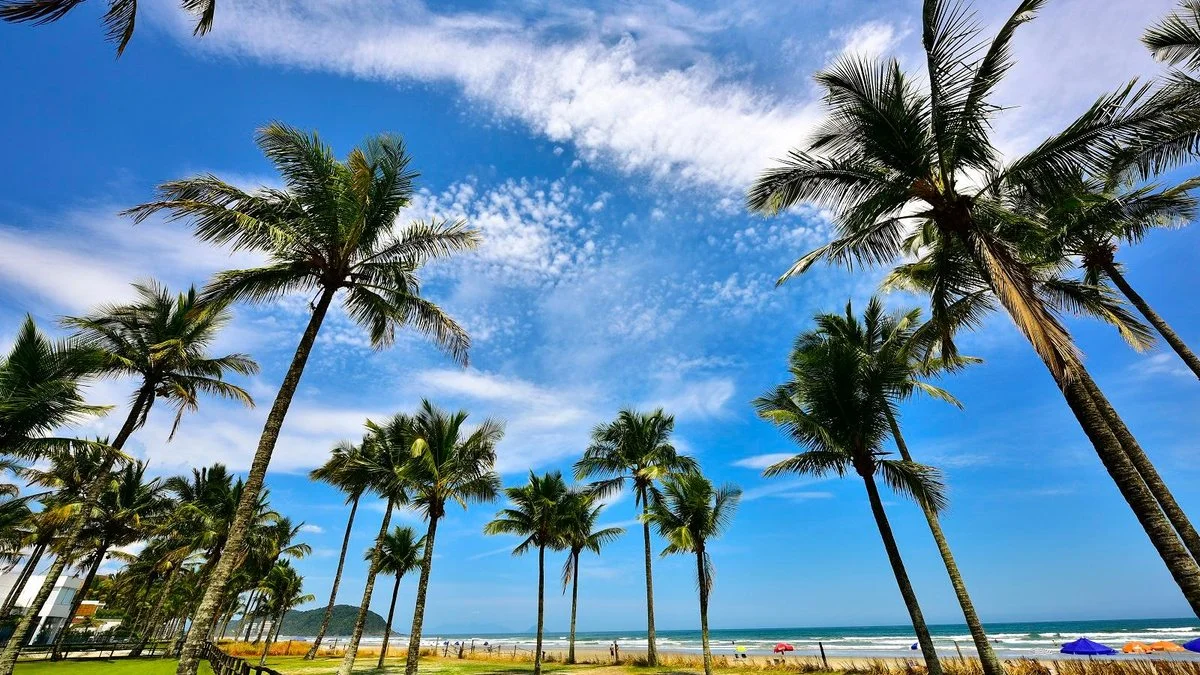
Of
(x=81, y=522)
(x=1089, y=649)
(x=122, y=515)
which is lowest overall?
(x=1089, y=649)

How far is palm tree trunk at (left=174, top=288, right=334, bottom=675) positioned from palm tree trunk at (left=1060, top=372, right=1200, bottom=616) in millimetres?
11644

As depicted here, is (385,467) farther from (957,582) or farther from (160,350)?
(957,582)

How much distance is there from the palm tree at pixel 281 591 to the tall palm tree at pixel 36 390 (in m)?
33.4

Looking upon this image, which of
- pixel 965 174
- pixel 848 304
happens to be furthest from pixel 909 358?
pixel 965 174

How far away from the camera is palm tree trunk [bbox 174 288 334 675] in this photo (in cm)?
727

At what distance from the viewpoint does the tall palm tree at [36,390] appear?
10352 mm

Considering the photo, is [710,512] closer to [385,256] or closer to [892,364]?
[892,364]

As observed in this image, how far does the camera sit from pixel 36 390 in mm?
10328

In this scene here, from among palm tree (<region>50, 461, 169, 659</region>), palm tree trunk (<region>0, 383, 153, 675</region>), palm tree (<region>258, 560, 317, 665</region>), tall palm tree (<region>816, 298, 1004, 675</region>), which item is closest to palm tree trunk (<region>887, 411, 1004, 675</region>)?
tall palm tree (<region>816, 298, 1004, 675</region>)

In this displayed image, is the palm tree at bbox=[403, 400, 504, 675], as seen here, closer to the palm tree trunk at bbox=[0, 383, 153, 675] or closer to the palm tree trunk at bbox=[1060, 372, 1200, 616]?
the palm tree trunk at bbox=[0, 383, 153, 675]

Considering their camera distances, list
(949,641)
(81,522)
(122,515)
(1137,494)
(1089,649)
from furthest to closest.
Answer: (949,641) < (122,515) < (1089,649) < (81,522) < (1137,494)

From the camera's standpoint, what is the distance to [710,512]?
17.4 m

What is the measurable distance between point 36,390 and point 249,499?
6.46m

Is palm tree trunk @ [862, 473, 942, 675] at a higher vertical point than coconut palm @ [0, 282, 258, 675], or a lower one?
lower
